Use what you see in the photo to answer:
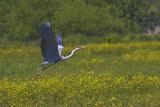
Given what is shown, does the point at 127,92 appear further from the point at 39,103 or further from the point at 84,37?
the point at 84,37

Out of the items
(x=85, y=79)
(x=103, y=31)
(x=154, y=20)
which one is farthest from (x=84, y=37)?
(x=85, y=79)

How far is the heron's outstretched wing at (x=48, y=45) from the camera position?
14930 millimetres

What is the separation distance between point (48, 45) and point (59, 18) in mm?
25794

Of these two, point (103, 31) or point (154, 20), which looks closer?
point (103, 31)

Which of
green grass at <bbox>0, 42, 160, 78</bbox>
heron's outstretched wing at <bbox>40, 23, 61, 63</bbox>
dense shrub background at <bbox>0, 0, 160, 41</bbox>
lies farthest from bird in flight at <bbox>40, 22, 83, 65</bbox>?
dense shrub background at <bbox>0, 0, 160, 41</bbox>

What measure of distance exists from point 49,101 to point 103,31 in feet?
98.8

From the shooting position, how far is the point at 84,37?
39.5m

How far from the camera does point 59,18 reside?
135 feet

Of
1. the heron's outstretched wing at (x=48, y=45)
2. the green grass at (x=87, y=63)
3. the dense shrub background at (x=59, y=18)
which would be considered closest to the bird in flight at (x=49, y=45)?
the heron's outstretched wing at (x=48, y=45)

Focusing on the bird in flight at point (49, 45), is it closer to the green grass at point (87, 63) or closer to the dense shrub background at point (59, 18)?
the green grass at point (87, 63)

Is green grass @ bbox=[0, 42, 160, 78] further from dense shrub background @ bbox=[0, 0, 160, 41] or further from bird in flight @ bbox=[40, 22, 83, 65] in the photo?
dense shrub background @ bbox=[0, 0, 160, 41]

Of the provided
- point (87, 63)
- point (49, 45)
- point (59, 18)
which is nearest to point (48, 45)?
point (49, 45)

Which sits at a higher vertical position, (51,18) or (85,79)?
(85,79)

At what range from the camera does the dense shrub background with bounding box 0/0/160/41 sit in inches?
1614
